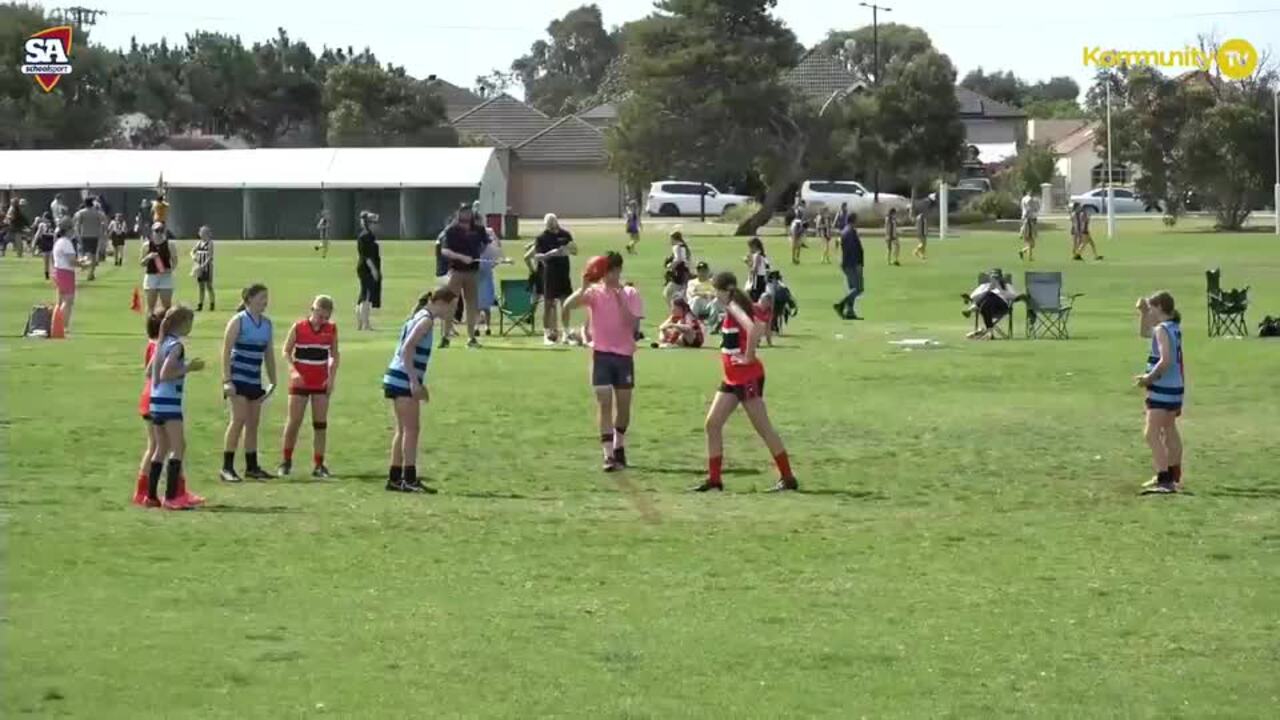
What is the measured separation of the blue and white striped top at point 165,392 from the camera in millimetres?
16484

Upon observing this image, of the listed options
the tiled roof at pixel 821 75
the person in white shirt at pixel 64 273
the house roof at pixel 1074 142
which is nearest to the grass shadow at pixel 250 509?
the person in white shirt at pixel 64 273

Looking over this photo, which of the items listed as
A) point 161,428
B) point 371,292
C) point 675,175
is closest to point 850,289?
point 371,292

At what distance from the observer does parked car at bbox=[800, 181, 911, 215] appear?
91500mm

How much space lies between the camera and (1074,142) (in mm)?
138625

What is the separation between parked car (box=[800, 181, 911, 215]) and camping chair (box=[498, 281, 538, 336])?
54943 millimetres

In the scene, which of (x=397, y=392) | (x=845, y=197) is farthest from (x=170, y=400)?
(x=845, y=197)

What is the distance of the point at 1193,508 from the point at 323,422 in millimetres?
6873

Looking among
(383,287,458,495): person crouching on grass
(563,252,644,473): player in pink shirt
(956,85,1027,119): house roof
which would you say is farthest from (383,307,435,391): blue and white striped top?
(956,85,1027,119): house roof

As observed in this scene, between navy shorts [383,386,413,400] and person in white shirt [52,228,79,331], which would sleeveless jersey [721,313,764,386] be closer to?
navy shorts [383,386,413,400]

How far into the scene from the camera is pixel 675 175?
9625 centimetres

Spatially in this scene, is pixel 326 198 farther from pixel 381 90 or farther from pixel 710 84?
pixel 381 90

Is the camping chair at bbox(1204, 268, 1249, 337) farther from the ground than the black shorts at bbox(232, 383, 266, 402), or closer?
closer

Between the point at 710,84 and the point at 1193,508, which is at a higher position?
the point at 710,84

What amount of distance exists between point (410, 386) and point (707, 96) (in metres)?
75.2
